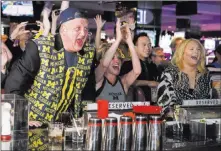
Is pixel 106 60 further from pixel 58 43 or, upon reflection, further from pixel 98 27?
pixel 58 43

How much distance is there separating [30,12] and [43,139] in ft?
4.86

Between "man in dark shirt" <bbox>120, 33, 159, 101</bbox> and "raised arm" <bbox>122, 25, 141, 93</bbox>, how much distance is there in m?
0.09

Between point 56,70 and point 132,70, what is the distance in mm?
1042

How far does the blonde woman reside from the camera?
4.56 metres

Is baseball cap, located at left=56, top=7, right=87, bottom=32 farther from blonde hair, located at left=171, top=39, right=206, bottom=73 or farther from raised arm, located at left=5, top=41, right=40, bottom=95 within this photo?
blonde hair, located at left=171, top=39, right=206, bottom=73

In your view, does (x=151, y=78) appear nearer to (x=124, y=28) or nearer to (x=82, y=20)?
(x=124, y=28)

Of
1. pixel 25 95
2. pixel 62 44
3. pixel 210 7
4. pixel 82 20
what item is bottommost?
pixel 25 95

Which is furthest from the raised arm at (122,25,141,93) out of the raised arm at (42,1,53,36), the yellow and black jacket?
the raised arm at (42,1,53,36)

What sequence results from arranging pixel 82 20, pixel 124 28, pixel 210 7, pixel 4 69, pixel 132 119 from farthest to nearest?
pixel 210 7 → pixel 124 28 → pixel 82 20 → pixel 4 69 → pixel 132 119

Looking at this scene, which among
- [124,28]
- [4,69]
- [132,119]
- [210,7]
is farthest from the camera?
[210,7]

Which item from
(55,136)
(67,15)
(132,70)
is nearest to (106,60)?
(132,70)

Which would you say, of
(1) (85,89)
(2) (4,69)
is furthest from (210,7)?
(2) (4,69)

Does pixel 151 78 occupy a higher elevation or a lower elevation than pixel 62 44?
lower

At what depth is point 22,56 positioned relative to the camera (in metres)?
3.74
